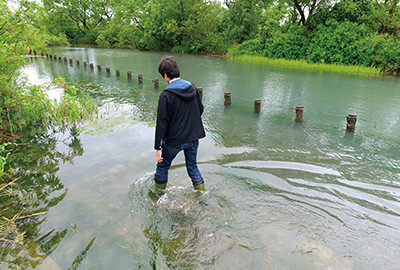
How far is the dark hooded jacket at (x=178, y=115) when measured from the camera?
2.91 metres

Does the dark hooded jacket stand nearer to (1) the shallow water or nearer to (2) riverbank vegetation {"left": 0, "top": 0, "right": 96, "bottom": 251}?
(1) the shallow water

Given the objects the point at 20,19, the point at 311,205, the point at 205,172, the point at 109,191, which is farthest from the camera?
the point at 20,19

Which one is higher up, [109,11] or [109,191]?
[109,11]

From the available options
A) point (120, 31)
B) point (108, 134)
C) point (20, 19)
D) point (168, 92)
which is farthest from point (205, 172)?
point (120, 31)

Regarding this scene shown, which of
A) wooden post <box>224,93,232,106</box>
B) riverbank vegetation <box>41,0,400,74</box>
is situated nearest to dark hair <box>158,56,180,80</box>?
wooden post <box>224,93,232,106</box>

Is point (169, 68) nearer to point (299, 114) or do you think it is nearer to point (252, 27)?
point (299, 114)

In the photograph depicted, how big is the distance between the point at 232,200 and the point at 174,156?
1112 millimetres

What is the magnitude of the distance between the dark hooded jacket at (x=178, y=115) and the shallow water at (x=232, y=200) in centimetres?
107

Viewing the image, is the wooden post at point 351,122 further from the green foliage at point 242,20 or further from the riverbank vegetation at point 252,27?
the green foliage at point 242,20

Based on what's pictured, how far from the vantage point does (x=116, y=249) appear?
9.34 ft

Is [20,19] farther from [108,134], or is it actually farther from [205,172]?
[205,172]

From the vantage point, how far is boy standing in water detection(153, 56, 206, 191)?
293 cm

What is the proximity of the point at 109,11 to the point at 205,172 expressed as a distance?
48.8 metres

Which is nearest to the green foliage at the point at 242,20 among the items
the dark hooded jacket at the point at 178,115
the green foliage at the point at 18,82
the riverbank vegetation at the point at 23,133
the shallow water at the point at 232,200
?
the shallow water at the point at 232,200
